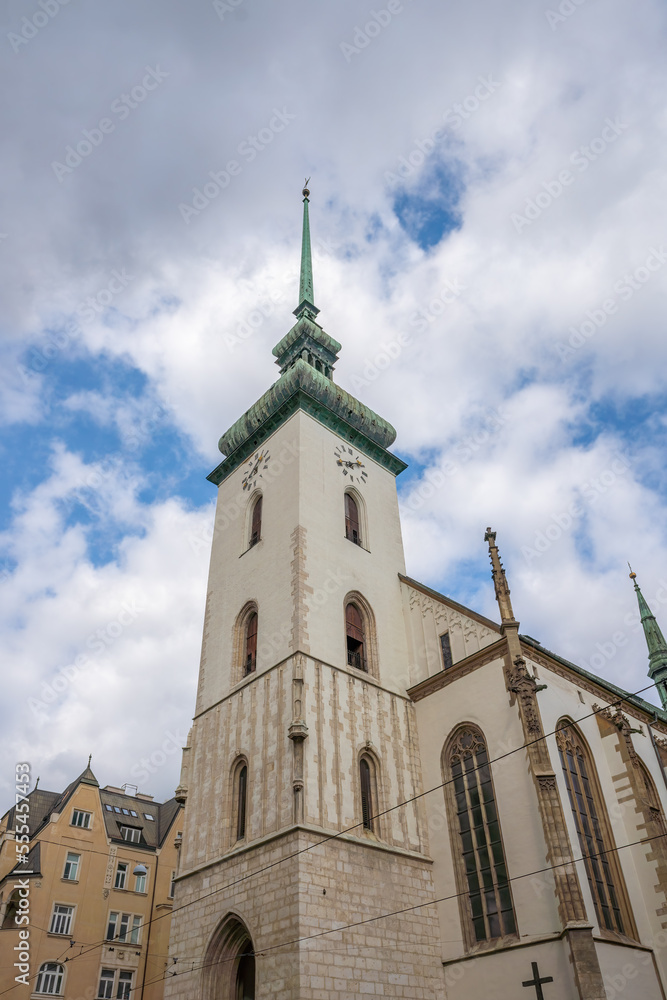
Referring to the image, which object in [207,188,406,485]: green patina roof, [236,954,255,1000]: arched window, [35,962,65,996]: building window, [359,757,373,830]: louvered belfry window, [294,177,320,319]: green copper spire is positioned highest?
[294,177,320,319]: green copper spire

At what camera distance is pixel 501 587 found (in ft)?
64.7

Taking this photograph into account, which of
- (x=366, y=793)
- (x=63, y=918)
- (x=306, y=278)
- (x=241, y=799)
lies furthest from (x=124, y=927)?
(x=306, y=278)

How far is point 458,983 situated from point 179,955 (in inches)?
258

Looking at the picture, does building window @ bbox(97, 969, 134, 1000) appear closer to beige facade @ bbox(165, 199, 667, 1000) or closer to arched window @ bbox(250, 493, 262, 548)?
beige facade @ bbox(165, 199, 667, 1000)

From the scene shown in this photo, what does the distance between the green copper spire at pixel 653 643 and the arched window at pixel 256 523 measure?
25574mm

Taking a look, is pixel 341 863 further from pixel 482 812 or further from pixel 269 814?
pixel 482 812

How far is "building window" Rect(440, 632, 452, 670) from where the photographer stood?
68.3 ft

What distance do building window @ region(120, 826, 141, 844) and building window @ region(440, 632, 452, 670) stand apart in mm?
17683

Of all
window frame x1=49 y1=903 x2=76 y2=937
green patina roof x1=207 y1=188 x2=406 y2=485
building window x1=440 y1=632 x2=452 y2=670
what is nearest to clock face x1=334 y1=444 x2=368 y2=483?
green patina roof x1=207 y1=188 x2=406 y2=485

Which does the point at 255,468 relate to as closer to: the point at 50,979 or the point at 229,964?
the point at 229,964

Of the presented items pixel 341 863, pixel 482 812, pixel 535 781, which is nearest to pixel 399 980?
pixel 341 863

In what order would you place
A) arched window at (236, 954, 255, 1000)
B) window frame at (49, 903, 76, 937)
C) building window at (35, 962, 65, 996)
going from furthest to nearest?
window frame at (49, 903, 76, 937)
building window at (35, 962, 65, 996)
arched window at (236, 954, 255, 1000)

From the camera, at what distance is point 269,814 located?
17.4m

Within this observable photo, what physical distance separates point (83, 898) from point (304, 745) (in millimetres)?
16085
